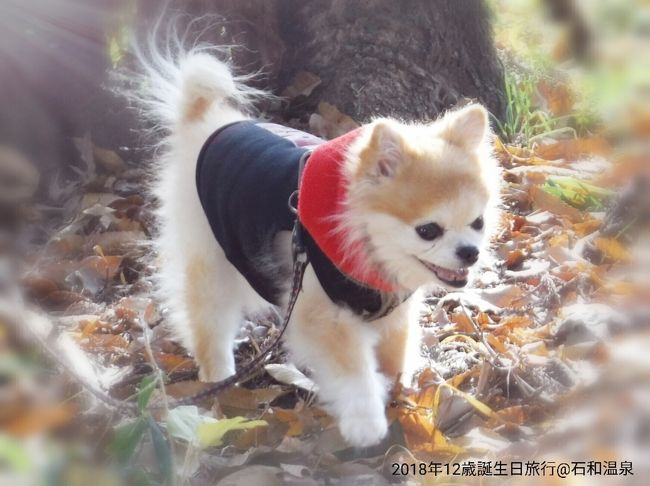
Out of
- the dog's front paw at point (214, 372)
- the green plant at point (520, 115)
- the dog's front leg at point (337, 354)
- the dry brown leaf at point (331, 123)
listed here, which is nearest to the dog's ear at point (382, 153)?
the dog's front leg at point (337, 354)

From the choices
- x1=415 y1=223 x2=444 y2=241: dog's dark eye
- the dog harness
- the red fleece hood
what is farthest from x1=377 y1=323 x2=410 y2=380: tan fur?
x1=415 y1=223 x2=444 y2=241: dog's dark eye

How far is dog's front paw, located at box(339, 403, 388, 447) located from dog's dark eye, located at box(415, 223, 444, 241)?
1.26 ft

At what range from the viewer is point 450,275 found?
58.1 inches

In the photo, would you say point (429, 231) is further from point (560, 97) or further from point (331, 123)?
point (331, 123)

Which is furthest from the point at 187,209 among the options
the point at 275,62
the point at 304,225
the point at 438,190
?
the point at 275,62

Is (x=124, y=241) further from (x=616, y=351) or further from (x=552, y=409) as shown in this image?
(x=616, y=351)

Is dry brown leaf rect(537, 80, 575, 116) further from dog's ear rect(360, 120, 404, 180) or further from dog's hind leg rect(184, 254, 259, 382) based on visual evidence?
dog's hind leg rect(184, 254, 259, 382)

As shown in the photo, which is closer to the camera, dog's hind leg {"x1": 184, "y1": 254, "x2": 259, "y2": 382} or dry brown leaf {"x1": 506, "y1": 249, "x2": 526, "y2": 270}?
dog's hind leg {"x1": 184, "y1": 254, "x2": 259, "y2": 382}

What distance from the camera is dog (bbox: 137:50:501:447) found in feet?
4.80

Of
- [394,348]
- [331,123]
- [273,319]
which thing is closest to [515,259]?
[394,348]

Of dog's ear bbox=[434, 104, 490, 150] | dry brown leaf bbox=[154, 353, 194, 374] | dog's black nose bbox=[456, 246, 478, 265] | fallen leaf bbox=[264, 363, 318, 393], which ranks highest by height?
dog's ear bbox=[434, 104, 490, 150]

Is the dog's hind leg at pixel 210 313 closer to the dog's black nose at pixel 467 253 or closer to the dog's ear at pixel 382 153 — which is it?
the dog's ear at pixel 382 153

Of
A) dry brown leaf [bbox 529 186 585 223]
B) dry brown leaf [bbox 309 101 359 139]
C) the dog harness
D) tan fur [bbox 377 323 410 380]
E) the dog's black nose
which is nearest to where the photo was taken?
the dog's black nose

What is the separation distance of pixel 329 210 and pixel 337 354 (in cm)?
33
